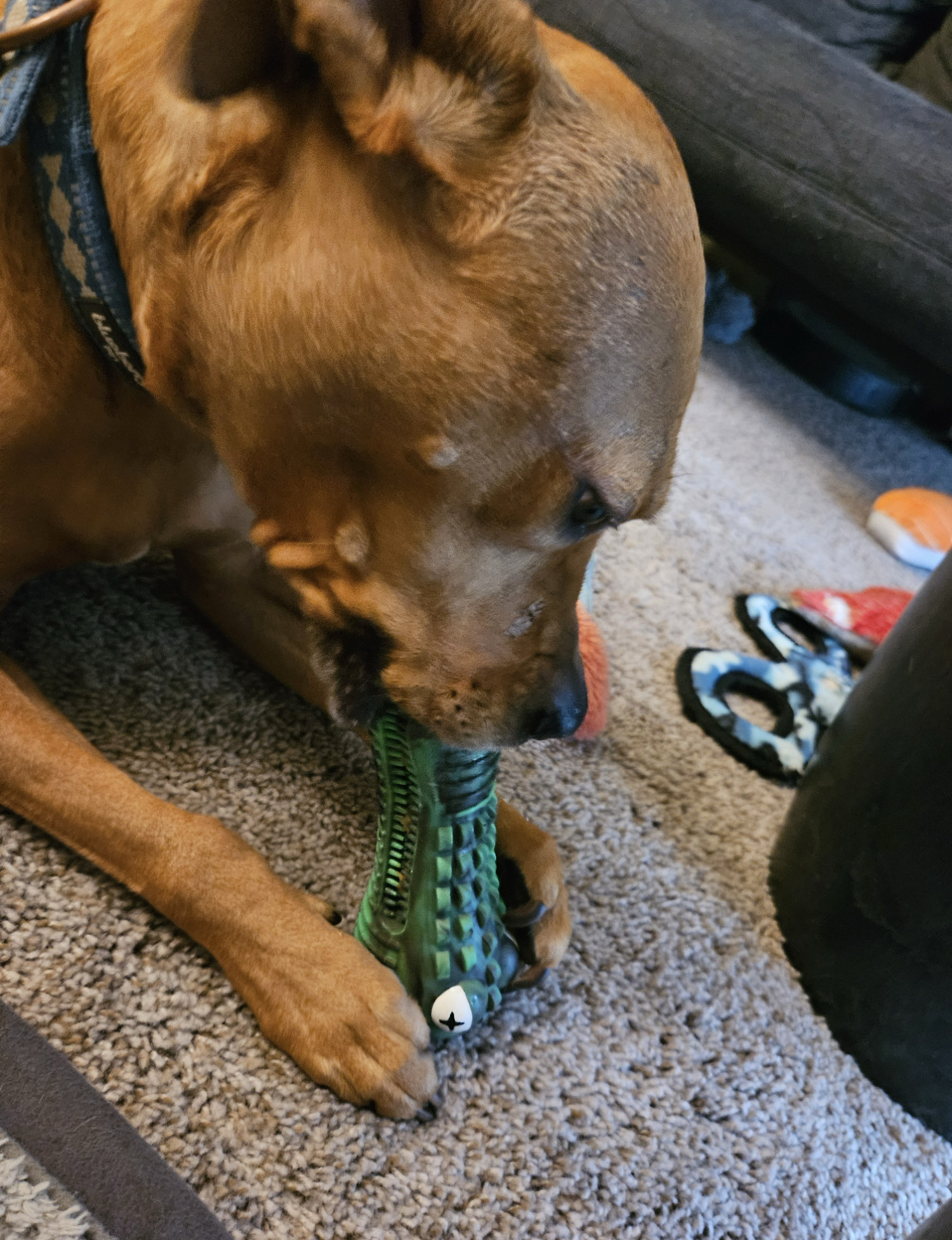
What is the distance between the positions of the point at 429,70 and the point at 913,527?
1.95m

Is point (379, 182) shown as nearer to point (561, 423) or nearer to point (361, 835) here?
point (561, 423)

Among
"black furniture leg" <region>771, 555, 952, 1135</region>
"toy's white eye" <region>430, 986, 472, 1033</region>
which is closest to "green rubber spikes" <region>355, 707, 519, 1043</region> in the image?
"toy's white eye" <region>430, 986, 472, 1033</region>

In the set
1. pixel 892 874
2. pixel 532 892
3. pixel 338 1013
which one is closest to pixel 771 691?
pixel 892 874

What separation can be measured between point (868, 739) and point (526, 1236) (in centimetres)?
61

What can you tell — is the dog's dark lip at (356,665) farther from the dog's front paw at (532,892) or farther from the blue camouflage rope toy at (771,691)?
the blue camouflage rope toy at (771,691)

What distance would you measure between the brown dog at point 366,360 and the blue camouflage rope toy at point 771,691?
59 cm

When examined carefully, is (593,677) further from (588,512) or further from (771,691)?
(588,512)

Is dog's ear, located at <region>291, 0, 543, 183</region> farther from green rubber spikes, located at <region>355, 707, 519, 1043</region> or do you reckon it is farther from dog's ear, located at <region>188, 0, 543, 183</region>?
green rubber spikes, located at <region>355, 707, 519, 1043</region>

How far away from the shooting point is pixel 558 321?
0.78 meters

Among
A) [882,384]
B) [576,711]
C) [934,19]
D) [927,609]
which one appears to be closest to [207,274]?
[576,711]

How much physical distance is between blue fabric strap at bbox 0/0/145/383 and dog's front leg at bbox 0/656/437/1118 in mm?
380

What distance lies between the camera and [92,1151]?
0.71 m

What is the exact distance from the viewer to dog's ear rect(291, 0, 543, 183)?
712 mm

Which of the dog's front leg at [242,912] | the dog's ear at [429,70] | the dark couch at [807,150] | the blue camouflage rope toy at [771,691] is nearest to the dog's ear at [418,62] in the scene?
the dog's ear at [429,70]
